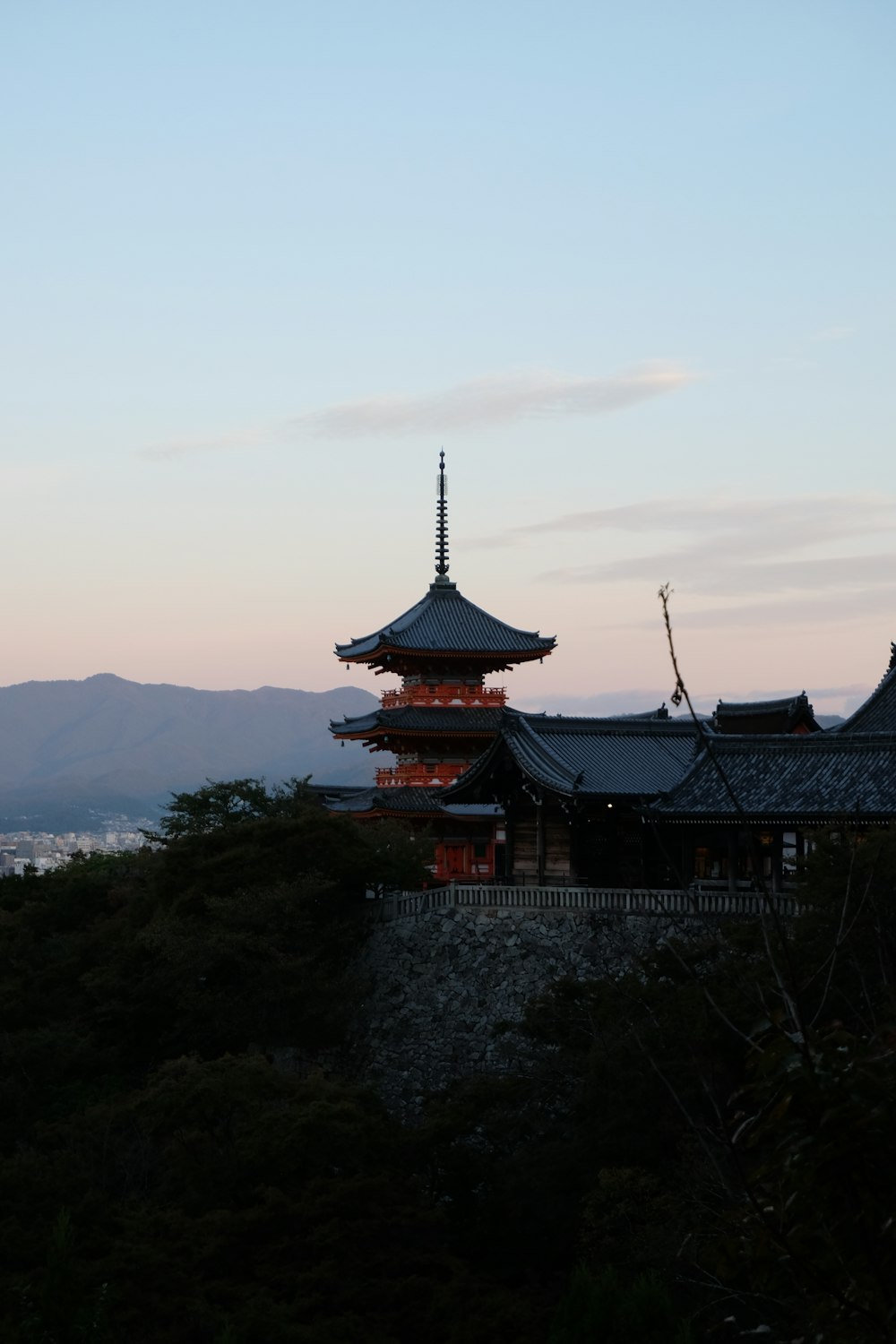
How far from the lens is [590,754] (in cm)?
3594

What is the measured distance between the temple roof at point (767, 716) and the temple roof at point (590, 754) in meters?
5.28

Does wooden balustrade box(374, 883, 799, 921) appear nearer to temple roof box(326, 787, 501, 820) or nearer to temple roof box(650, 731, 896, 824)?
temple roof box(650, 731, 896, 824)

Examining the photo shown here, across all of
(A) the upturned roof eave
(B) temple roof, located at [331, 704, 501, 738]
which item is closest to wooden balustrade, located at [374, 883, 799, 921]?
(B) temple roof, located at [331, 704, 501, 738]

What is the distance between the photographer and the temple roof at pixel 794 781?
102 feet

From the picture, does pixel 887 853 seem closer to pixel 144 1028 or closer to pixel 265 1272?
pixel 265 1272

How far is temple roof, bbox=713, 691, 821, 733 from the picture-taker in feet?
139

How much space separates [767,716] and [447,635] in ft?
39.2

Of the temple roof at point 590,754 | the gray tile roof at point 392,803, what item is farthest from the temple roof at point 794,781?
the gray tile roof at point 392,803

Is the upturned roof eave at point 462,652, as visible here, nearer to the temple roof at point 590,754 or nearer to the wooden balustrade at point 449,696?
the wooden balustrade at point 449,696

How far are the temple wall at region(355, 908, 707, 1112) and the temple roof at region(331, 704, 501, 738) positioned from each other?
15601 mm

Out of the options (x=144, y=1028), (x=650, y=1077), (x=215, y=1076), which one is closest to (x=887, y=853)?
(x=650, y=1077)

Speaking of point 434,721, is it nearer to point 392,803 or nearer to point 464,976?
point 392,803

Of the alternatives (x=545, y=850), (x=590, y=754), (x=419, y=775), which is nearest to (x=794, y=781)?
(x=590, y=754)

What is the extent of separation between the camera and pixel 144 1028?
33781 mm
